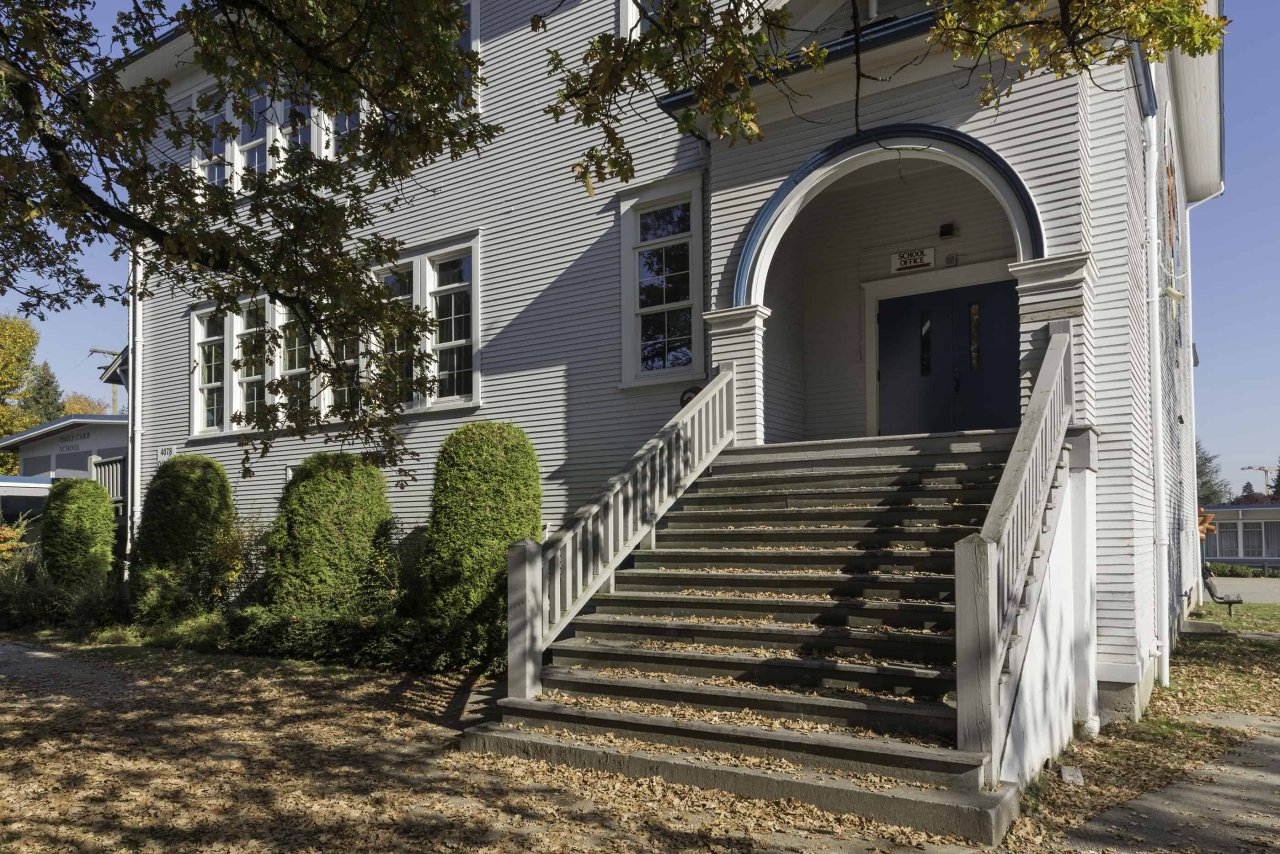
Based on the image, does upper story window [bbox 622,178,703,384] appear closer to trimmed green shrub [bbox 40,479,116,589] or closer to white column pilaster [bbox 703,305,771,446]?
white column pilaster [bbox 703,305,771,446]

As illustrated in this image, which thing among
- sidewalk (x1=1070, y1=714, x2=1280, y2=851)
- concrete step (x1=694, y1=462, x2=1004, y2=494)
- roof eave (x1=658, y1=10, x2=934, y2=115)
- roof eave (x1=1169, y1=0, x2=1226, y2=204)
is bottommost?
sidewalk (x1=1070, y1=714, x2=1280, y2=851)

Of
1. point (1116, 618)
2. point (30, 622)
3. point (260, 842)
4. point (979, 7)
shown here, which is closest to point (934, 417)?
point (1116, 618)

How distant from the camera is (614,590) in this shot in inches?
311

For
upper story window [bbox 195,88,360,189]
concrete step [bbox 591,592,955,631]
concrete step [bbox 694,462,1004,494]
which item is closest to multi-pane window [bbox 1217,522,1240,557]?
concrete step [bbox 694,462,1004,494]

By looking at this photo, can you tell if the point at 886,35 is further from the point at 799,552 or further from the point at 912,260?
the point at 799,552

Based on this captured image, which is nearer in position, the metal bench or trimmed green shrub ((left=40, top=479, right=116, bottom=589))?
the metal bench

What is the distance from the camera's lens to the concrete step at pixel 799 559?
6855 mm

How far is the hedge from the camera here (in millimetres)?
13250

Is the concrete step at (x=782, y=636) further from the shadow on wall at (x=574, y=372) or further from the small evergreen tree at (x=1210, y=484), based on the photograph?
the small evergreen tree at (x=1210, y=484)

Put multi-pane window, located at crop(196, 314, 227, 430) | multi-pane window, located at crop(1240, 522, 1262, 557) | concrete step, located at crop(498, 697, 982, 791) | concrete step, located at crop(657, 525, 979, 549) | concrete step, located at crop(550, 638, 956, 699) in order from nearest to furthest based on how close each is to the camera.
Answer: concrete step, located at crop(498, 697, 982, 791), concrete step, located at crop(550, 638, 956, 699), concrete step, located at crop(657, 525, 979, 549), multi-pane window, located at crop(196, 314, 227, 430), multi-pane window, located at crop(1240, 522, 1262, 557)

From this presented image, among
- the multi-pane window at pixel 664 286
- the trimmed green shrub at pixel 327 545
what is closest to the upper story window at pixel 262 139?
the multi-pane window at pixel 664 286

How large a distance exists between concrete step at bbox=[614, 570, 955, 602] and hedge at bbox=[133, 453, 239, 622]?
8.18 m

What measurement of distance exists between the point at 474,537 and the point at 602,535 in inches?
90.8

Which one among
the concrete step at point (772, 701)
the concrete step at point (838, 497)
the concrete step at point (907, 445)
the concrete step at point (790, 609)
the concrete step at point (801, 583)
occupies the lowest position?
the concrete step at point (772, 701)
